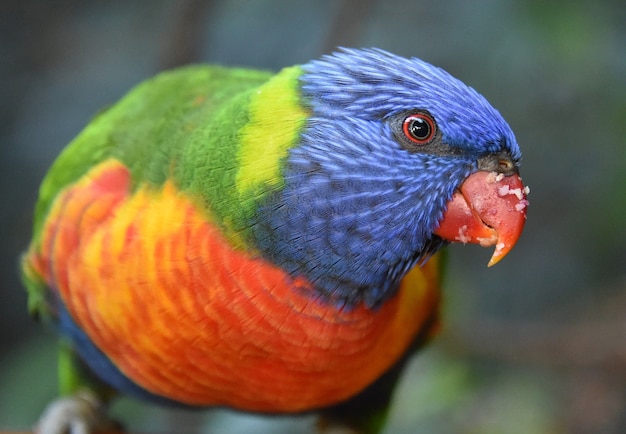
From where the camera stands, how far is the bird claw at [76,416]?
6.59ft

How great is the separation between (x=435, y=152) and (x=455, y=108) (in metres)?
0.08

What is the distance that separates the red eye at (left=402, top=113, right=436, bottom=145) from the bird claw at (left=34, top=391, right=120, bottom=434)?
135cm

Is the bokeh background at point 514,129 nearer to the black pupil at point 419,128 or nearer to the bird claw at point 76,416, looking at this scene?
the bird claw at point 76,416

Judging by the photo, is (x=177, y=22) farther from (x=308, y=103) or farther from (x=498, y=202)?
(x=498, y=202)

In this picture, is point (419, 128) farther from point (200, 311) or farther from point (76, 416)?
point (76, 416)

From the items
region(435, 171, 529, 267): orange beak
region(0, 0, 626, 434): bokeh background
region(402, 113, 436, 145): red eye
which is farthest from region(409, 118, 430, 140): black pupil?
region(0, 0, 626, 434): bokeh background

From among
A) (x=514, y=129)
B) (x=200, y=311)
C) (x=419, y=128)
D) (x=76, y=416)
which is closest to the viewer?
(x=419, y=128)

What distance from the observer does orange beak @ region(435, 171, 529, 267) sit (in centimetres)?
126

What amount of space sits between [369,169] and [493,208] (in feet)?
0.76

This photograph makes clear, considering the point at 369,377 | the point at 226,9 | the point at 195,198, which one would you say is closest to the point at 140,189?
the point at 195,198

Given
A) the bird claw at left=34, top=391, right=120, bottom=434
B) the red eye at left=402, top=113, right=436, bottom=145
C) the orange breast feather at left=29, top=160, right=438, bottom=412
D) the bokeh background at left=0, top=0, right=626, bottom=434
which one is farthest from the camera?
the bokeh background at left=0, top=0, right=626, bottom=434

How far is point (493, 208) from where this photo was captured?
4.14ft

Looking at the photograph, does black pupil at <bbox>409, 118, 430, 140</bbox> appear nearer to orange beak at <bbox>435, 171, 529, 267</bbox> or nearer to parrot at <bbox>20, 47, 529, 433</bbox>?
parrot at <bbox>20, 47, 529, 433</bbox>

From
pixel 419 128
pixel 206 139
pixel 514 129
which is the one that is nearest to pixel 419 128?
pixel 419 128
